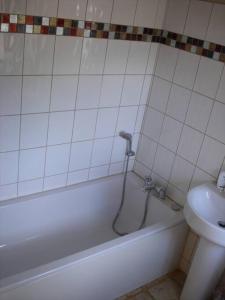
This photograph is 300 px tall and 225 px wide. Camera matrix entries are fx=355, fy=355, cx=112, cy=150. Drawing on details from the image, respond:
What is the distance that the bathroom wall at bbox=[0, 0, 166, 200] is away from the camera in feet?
6.29

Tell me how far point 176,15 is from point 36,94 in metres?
1.03

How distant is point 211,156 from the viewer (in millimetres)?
2180

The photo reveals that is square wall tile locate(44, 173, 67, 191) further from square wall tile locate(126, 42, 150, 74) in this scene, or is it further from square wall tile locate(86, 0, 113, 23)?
square wall tile locate(86, 0, 113, 23)

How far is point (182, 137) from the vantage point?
2.35 m

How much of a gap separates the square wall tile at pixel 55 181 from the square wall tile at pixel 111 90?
0.57 meters

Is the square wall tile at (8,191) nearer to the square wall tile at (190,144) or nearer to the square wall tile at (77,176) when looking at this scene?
the square wall tile at (77,176)

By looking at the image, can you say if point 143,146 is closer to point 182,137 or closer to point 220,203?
point 182,137

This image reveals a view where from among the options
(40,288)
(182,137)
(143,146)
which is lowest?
(40,288)

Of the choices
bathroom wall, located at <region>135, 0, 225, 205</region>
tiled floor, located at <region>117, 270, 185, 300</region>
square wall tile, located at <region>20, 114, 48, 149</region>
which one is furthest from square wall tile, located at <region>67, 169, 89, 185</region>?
tiled floor, located at <region>117, 270, 185, 300</region>

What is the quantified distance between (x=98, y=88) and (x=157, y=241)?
1.04 m

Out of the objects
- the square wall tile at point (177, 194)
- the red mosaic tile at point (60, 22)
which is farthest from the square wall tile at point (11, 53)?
the square wall tile at point (177, 194)

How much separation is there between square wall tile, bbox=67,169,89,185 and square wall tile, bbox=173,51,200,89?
91cm

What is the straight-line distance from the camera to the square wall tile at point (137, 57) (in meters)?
2.35

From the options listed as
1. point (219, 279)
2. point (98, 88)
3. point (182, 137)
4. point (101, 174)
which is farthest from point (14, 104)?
point (219, 279)
